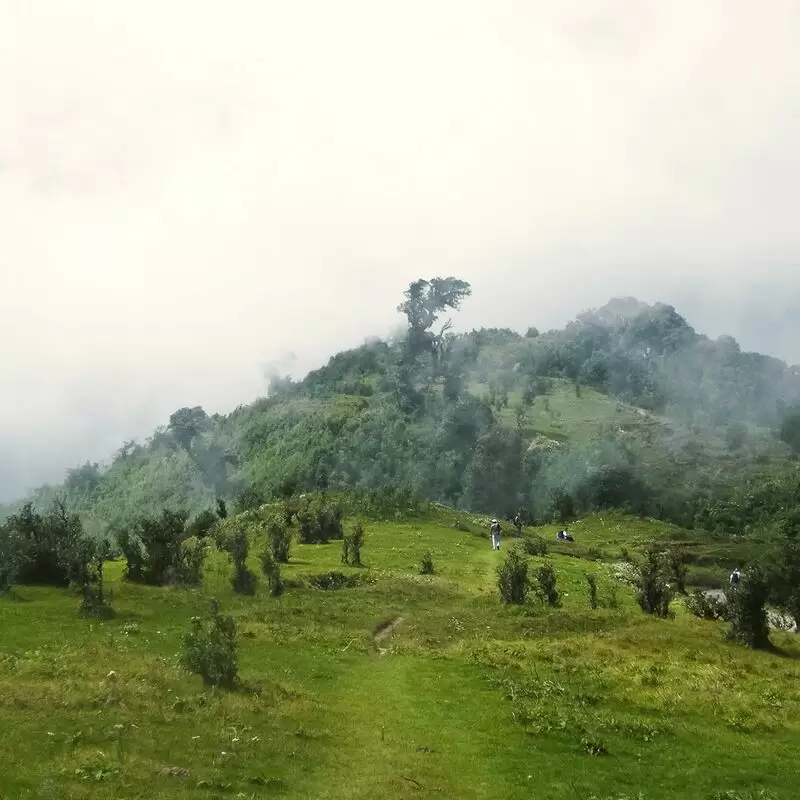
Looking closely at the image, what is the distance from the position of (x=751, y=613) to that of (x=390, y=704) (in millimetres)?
24995

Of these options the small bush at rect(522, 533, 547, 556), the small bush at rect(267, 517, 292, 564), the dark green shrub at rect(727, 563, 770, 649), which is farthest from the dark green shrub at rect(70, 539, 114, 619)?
the small bush at rect(522, 533, 547, 556)

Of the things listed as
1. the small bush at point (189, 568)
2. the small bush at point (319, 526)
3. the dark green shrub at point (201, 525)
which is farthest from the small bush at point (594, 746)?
the dark green shrub at point (201, 525)

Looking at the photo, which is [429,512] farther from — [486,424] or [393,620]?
[486,424]

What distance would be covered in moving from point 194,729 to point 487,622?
26.0 meters

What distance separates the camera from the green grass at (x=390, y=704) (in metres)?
21.2

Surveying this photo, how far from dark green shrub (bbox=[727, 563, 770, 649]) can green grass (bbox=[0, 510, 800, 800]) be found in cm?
130

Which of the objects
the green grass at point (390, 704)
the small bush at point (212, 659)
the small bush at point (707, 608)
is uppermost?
the small bush at point (212, 659)

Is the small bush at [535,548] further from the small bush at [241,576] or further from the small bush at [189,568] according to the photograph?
the small bush at [189,568]

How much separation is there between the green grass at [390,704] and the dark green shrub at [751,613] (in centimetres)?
130

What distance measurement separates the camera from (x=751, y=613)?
43.7 metres

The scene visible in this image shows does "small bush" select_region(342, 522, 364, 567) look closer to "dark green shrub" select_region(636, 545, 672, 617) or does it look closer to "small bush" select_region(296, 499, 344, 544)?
"small bush" select_region(296, 499, 344, 544)

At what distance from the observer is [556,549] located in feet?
298

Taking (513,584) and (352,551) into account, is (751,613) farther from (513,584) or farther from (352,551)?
(352,551)

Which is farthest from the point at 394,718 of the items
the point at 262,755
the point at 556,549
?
the point at 556,549
